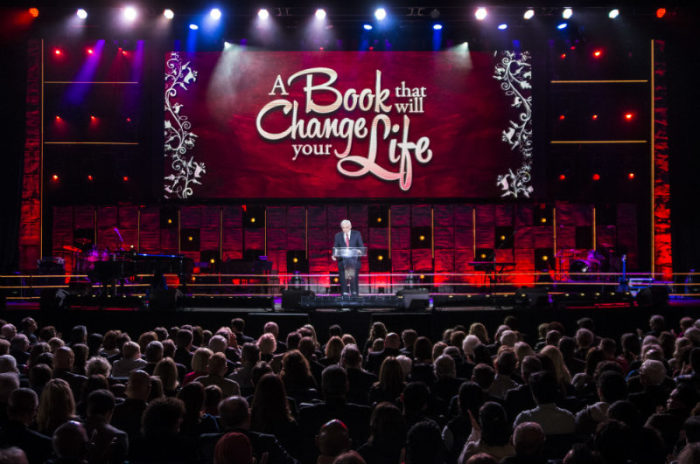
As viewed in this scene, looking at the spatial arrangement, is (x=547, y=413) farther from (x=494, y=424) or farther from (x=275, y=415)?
(x=275, y=415)

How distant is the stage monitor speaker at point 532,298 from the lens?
11367 mm

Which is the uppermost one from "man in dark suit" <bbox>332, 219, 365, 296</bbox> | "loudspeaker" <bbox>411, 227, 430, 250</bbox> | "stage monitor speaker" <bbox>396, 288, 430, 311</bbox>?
"loudspeaker" <bbox>411, 227, 430, 250</bbox>

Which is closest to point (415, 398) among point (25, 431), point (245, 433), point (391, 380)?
point (391, 380)

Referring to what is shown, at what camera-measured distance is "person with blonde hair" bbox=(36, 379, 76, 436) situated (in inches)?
169

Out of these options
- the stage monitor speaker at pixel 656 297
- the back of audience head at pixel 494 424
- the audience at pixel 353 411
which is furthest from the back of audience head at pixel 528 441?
the stage monitor speaker at pixel 656 297

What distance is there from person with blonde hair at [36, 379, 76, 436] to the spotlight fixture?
12.5 m

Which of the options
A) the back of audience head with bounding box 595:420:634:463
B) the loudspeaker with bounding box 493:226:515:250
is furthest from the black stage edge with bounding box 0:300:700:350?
the back of audience head with bounding box 595:420:634:463

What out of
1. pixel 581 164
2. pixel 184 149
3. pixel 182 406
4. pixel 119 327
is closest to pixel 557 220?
pixel 581 164

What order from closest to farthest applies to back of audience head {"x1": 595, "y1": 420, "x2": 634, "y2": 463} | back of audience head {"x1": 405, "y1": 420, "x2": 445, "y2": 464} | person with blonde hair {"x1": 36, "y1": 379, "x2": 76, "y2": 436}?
back of audience head {"x1": 595, "y1": 420, "x2": 634, "y2": 463} < back of audience head {"x1": 405, "y1": 420, "x2": 445, "y2": 464} < person with blonde hair {"x1": 36, "y1": 379, "x2": 76, "y2": 436}

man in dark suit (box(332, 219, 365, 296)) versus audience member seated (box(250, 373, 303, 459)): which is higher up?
man in dark suit (box(332, 219, 365, 296))

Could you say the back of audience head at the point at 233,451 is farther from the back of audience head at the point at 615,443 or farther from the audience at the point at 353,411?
the back of audience head at the point at 615,443

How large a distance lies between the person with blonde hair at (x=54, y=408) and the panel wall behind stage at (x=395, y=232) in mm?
13600

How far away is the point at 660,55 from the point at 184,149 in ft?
43.8

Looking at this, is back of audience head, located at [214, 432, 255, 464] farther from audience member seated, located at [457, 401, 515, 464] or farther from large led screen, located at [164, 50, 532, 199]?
large led screen, located at [164, 50, 532, 199]
